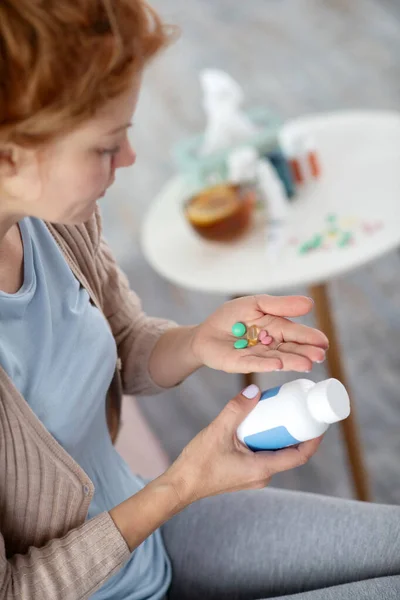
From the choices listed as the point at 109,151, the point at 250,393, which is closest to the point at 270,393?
the point at 250,393

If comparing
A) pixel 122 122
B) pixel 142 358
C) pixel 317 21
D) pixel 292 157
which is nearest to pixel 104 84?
pixel 122 122

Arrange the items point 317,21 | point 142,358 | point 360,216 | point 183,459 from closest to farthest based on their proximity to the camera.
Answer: point 183,459, point 142,358, point 360,216, point 317,21

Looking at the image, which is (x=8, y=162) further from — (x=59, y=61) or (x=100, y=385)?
(x=100, y=385)

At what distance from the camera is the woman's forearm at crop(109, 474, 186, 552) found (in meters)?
0.76

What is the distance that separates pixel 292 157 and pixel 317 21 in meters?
2.07

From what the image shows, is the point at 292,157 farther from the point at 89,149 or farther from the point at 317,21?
the point at 317,21

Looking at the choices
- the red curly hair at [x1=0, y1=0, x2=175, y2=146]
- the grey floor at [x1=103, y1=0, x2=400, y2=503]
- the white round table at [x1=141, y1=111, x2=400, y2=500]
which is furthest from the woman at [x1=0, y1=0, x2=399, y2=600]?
the grey floor at [x1=103, y1=0, x2=400, y2=503]

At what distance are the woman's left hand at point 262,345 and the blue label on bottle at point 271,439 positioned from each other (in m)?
0.06

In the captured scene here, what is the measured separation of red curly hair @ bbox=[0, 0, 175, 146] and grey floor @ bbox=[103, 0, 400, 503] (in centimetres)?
108

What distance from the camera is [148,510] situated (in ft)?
2.51

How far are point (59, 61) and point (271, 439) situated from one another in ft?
1.33

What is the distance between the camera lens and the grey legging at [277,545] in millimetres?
844

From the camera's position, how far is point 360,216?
4.48 feet

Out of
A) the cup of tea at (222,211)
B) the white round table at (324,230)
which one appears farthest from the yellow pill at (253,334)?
the cup of tea at (222,211)
